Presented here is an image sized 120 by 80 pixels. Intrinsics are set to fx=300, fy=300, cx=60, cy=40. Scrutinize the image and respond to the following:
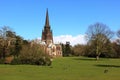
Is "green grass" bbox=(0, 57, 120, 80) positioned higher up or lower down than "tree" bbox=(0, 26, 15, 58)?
lower down

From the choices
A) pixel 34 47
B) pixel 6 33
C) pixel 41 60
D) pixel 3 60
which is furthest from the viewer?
pixel 6 33

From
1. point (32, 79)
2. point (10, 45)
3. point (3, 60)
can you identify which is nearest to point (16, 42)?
point (10, 45)

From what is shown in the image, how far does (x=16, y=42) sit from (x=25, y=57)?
1752 cm

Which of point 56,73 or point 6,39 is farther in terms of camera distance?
point 6,39

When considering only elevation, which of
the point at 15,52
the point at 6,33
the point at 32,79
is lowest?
the point at 32,79

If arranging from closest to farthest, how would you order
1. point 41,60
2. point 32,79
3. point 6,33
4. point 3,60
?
point 32,79 < point 41,60 < point 3,60 < point 6,33

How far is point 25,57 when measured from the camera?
71750 mm

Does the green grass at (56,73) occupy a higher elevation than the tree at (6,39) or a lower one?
lower

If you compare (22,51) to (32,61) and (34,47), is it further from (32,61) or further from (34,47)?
(32,61)

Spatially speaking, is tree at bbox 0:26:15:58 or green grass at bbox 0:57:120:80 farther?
tree at bbox 0:26:15:58

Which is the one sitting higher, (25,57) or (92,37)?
(92,37)

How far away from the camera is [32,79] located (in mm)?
29562

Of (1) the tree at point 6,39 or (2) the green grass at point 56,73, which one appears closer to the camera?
(2) the green grass at point 56,73

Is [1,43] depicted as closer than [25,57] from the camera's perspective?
No
